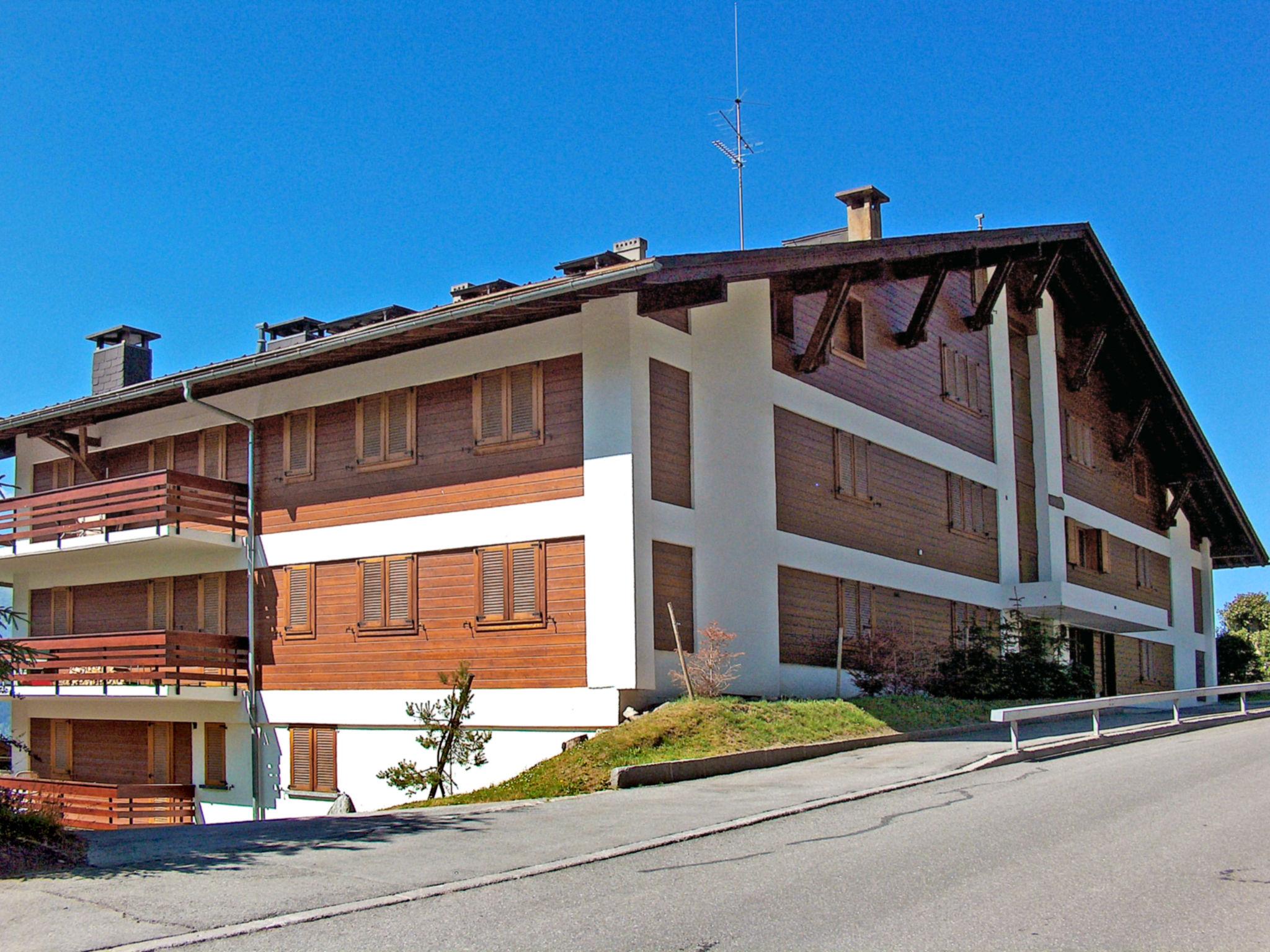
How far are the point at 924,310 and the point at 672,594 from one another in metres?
10.3

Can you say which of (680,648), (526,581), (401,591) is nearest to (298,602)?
(401,591)

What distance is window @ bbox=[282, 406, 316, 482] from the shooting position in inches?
869

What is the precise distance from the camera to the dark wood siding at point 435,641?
18500 millimetres

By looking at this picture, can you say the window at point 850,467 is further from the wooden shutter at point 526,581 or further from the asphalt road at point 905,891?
the asphalt road at point 905,891

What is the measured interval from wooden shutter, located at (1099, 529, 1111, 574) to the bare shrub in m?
18.9

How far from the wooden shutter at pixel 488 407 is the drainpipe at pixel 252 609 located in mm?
4926

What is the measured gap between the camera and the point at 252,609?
2250cm

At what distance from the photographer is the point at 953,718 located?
20719mm

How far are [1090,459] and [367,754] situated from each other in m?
21.9

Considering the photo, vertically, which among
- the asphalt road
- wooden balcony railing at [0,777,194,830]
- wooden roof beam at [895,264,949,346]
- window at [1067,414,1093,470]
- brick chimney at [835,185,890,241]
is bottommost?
wooden balcony railing at [0,777,194,830]

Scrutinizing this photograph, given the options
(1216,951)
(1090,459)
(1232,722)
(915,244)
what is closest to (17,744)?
(1216,951)

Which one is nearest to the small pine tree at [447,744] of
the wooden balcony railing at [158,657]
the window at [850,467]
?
the wooden balcony railing at [158,657]

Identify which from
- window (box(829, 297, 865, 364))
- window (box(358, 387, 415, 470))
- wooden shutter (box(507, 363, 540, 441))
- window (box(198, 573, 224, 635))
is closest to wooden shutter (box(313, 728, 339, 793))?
window (box(198, 573, 224, 635))

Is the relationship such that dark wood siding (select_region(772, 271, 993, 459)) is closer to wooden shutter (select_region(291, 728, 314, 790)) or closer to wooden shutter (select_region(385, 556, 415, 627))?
wooden shutter (select_region(385, 556, 415, 627))
